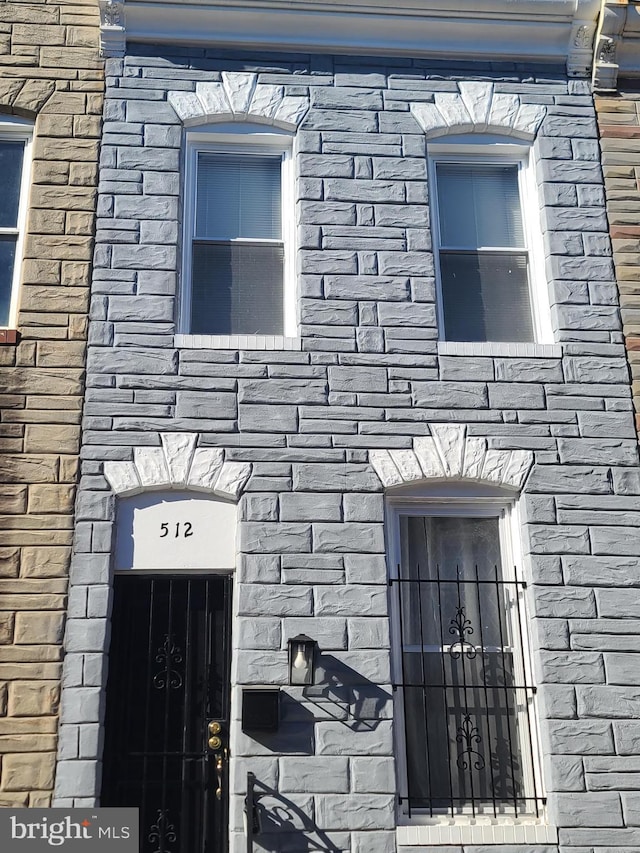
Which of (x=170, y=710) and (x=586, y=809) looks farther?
(x=170, y=710)

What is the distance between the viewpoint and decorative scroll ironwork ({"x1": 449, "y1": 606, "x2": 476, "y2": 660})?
6.33m

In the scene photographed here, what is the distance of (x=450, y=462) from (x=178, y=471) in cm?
184

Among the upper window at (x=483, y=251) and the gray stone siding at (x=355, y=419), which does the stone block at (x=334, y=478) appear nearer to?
the gray stone siding at (x=355, y=419)

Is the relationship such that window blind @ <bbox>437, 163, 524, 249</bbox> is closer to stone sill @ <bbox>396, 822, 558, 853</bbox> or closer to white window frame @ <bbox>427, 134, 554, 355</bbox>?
white window frame @ <bbox>427, 134, 554, 355</bbox>

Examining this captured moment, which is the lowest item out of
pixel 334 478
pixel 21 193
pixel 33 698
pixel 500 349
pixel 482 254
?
pixel 33 698

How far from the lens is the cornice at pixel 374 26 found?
763cm

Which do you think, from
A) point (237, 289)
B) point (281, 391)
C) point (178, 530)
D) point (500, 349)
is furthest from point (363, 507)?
point (237, 289)

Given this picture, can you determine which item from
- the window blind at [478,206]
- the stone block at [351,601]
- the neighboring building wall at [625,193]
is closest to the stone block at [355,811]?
the stone block at [351,601]

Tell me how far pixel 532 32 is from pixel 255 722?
582 centimetres

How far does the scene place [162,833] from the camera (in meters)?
5.74

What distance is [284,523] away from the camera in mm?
6379

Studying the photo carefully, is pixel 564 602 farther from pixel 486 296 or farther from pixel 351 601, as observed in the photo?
pixel 486 296

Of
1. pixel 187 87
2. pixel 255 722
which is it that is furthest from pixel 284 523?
pixel 187 87

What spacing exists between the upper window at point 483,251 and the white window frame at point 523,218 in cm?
1
